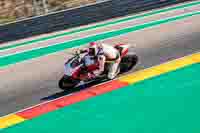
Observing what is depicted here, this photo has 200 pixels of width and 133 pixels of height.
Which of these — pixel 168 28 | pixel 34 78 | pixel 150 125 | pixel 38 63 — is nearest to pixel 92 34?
pixel 168 28

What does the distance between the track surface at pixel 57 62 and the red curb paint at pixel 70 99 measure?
0.43 m

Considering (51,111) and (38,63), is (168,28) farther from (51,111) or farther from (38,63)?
(51,111)

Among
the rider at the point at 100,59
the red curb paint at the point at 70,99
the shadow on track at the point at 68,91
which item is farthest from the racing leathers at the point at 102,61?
the shadow on track at the point at 68,91

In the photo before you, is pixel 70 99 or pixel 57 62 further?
pixel 57 62

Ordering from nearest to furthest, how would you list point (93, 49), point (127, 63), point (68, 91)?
1. point (93, 49)
2. point (68, 91)
3. point (127, 63)

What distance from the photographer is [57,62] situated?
14562 mm

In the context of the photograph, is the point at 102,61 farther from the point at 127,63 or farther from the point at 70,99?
the point at 70,99

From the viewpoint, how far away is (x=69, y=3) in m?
26.8

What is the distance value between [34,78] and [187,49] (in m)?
5.42

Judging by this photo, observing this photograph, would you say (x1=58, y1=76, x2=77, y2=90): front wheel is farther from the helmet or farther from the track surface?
the helmet

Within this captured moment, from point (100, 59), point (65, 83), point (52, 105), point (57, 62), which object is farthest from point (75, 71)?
point (57, 62)

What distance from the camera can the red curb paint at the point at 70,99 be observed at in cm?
1039

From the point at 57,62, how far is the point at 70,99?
12.3ft

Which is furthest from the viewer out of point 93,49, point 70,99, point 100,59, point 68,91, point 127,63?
point 127,63
